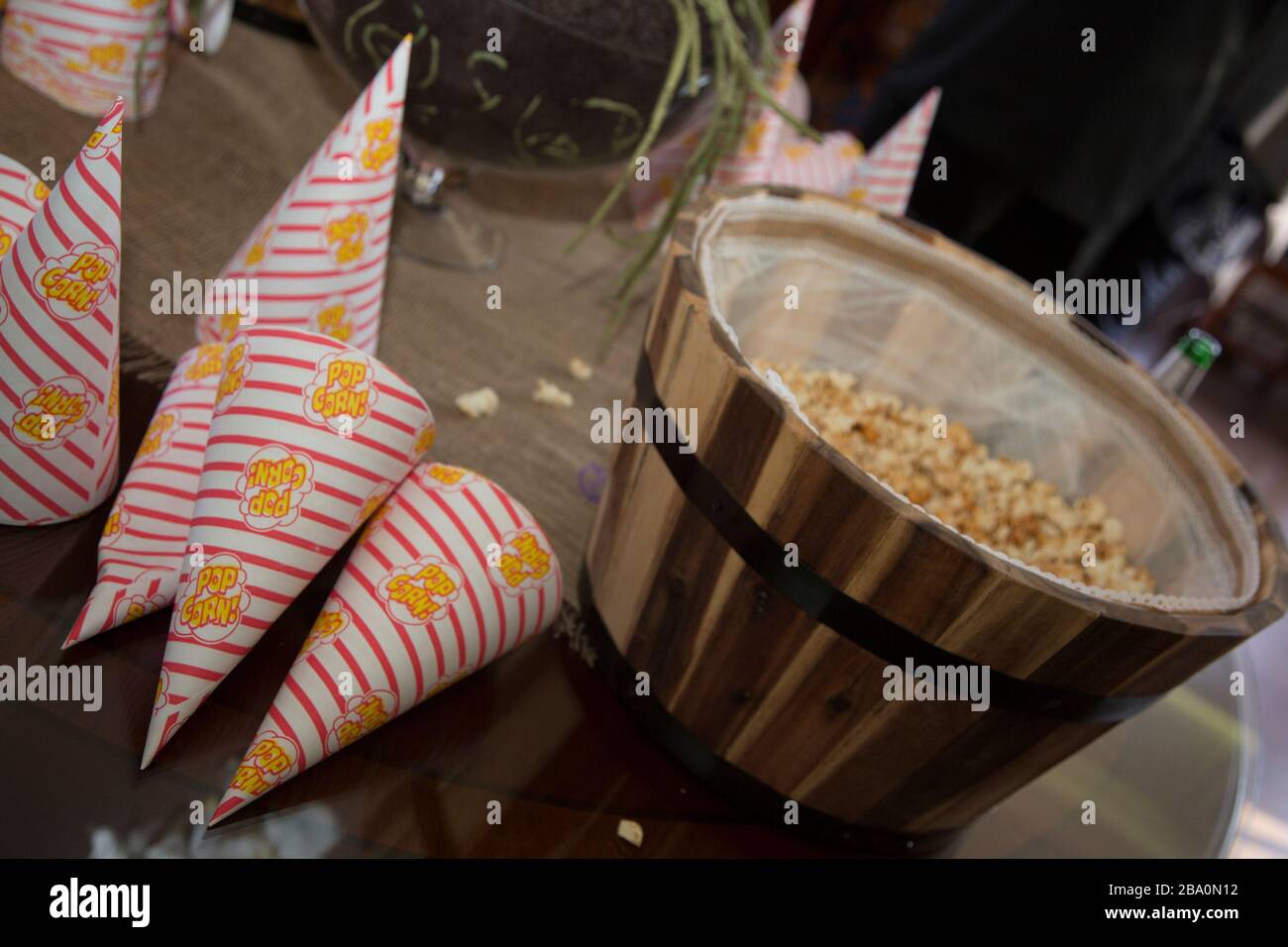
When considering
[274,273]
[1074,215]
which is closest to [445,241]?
[274,273]

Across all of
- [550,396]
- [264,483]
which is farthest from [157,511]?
[550,396]

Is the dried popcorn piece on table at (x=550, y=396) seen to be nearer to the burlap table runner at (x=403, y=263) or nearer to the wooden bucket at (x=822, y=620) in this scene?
the burlap table runner at (x=403, y=263)

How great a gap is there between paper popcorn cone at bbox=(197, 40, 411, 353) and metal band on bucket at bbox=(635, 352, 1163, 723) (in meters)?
0.44

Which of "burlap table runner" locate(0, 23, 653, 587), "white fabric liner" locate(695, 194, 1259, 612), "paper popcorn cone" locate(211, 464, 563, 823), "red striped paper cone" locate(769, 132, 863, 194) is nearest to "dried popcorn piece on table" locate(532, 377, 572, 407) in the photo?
"burlap table runner" locate(0, 23, 653, 587)

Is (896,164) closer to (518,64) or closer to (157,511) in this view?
(518,64)

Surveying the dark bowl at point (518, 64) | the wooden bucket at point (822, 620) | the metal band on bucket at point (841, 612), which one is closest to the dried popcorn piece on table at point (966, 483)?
the wooden bucket at point (822, 620)

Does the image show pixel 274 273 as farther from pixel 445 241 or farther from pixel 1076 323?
pixel 1076 323

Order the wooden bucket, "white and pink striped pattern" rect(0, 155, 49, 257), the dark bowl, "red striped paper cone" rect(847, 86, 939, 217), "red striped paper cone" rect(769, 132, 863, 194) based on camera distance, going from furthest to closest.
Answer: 1. "red striped paper cone" rect(769, 132, 863, 194)
2. "red striped paper cone" rect(847, 86, 939, 217)
3. the dark bowl
4. "white and pink striped pattern" rect(0, 155, 49, 257)
5. the wooden bucket

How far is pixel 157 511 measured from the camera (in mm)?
849

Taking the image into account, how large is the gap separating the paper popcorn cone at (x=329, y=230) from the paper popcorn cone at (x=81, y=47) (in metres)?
0.39

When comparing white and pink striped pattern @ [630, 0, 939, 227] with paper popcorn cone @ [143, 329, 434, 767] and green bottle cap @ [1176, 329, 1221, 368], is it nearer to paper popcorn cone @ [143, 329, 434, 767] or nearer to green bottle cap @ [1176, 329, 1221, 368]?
green bottle cap @ [1176, 329, 1221, 368]

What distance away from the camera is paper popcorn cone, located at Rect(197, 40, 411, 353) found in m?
1.01

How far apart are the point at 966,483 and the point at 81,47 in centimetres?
118
